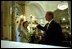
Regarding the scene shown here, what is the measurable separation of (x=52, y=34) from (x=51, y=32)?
0.06 feet

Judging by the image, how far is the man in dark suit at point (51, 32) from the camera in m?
1.29

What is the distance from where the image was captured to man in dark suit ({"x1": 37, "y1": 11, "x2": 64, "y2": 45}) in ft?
4.23

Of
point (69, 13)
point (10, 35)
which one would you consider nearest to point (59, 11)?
point (69, 13)

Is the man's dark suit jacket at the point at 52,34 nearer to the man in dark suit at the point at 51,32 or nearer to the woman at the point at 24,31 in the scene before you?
the man in dark suit at the point at 51,32

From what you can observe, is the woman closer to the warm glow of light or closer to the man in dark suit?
the man in dark suit

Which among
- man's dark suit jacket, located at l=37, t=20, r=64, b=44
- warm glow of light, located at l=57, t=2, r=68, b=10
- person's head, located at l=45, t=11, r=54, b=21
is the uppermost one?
warm glow of light, located at l=57, t=2, r=68, b=10

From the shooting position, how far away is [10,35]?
4.42ft

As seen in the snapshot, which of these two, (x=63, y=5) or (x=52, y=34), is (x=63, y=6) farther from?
(x=52, y=34)

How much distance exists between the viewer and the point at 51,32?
1.31 meters

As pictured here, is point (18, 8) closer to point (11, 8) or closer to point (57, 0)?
point (11, 8)

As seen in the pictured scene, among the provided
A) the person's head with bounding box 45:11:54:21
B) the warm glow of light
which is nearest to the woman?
the person's head with bounding box 45:11:54:21

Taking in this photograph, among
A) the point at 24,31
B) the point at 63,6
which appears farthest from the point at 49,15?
the point at 24,31

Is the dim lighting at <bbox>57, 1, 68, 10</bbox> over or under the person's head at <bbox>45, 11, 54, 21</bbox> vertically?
over

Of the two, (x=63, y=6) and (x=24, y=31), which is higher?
(x=63, y=6)
